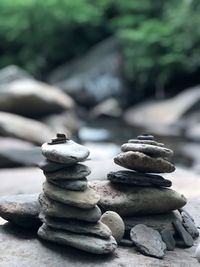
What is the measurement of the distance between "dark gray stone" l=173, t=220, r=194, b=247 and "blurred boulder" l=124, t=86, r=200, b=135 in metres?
8.78

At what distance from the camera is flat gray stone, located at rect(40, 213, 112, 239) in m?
3.11

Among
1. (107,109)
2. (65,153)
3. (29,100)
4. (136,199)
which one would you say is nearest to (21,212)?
(65,153)

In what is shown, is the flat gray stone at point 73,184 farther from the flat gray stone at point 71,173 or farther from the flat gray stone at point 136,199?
the flat gray stone at point 136,199

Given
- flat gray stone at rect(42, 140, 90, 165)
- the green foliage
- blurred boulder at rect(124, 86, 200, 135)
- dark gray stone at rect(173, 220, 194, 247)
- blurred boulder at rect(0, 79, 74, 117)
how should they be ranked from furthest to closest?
1. the green foliage
2. blurred boulder at rect(124, 86, 200, 135)
3. blurred boulder at rect(0, 79, 74, 117)
4. dark gray stone at rect(173, 220, 194, 247)
5. flat gray stone at rect(42, 140, 90, 165)

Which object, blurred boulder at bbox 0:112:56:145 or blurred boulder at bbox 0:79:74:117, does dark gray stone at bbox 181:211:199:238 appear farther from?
blurred boulder at bbox 0:79:74:117

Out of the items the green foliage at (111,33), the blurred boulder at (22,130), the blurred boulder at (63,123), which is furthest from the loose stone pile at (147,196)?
the green foliage at (111,33)

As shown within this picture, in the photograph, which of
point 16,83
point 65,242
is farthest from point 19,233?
point 16,83

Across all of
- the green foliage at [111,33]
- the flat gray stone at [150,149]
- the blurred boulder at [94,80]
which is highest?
the green foliage at [111,33]

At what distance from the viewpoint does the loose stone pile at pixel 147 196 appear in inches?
136

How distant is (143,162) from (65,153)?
570 mm

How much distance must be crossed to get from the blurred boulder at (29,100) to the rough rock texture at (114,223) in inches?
317

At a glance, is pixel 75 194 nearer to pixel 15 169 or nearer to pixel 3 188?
pixel 3 188

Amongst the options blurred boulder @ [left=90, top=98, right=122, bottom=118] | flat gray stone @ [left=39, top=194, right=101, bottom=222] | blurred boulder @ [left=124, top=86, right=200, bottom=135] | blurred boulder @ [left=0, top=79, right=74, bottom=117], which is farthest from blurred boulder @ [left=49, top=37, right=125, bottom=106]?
flat gray stone @ [left=39, top=194, right=101, bottom=222]

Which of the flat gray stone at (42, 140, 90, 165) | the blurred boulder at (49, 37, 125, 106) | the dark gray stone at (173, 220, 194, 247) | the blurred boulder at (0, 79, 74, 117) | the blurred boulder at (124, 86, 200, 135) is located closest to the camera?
the flat gray stone at (42, 140, 90, 165)
